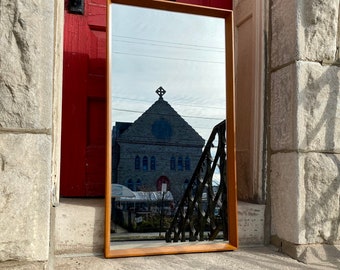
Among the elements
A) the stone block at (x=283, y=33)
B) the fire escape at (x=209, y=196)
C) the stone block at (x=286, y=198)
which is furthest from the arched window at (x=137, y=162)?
the stone block at (x=283, y=33)

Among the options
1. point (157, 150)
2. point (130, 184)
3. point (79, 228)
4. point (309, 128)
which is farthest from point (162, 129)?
point (309, 128)

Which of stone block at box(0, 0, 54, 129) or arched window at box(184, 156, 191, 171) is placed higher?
stone block at box(0, 0, 54, 129)

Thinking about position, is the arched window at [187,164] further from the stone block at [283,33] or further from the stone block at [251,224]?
the stone block at [283,33]

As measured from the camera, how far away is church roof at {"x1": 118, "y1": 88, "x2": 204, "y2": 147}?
1.94 m

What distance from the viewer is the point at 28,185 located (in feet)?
4.63

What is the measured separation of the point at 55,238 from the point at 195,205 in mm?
746

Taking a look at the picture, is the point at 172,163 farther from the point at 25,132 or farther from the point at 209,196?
the point at 25,132

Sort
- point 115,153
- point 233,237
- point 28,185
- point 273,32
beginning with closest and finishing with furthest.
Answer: point 28,185 → point 115,153 → point 233,237 → point 273,32

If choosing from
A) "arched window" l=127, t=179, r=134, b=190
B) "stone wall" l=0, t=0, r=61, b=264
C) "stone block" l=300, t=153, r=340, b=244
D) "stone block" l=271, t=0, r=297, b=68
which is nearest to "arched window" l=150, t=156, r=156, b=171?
"arched window" l=127, t=179, r=134, b=190

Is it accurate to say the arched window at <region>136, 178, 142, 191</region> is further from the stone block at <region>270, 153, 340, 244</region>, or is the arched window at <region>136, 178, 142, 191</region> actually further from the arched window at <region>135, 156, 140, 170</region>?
the stone block at <region>270, 153, 340, 244</region>

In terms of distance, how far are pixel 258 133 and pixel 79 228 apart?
1.07m

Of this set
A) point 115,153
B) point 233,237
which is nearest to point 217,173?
point 233,237

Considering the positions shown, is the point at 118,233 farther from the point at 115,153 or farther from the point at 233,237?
the point at 233,237

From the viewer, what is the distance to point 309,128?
1.89 meters
